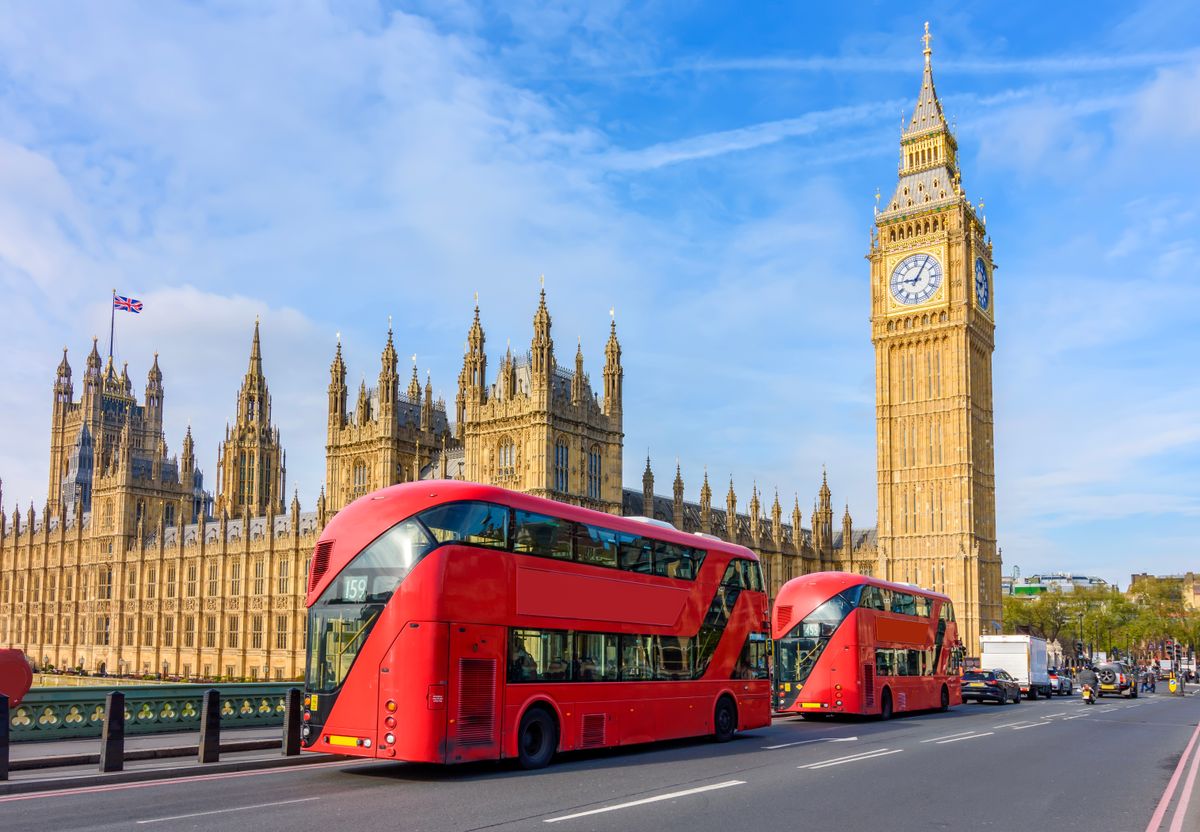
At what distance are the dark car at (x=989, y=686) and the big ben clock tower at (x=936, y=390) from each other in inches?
1516

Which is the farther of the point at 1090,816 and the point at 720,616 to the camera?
the point at 720,616

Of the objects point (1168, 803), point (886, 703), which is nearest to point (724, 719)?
point (1168, 803)

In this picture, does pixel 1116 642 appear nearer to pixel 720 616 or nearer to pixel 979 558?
pixel 979 558

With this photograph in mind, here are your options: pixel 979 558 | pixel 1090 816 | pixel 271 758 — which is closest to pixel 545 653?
pixel 271 758

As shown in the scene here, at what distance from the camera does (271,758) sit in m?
20.2

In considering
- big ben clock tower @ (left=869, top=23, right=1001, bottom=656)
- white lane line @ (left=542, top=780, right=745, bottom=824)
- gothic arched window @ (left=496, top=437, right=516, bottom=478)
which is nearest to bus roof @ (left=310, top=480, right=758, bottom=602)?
white lane line @ (left=542, top=780, right=745, bottom=824)

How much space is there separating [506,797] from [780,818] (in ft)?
12.9

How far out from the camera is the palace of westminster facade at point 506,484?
2618 inches

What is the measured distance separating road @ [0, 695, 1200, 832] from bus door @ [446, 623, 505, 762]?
1.88 feet

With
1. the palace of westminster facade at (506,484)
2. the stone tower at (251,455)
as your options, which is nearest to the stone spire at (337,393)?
the palace of westminster facade at (506,484)

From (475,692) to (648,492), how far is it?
A: 5659cm

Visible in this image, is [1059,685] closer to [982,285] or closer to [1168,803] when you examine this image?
[982,285]

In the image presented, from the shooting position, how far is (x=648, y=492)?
73812 mm

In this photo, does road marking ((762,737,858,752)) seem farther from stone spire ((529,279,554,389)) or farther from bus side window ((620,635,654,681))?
stone spire ((529,279,554,389))
